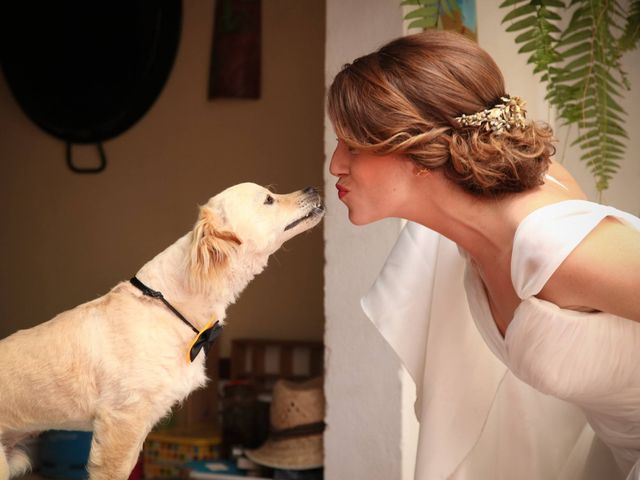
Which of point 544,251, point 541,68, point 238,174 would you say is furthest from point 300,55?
→ point 544,251

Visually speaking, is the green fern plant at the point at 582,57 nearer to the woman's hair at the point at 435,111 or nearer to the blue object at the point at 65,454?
the woman's hair at the point at 435,111

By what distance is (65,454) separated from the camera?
12.3 ft

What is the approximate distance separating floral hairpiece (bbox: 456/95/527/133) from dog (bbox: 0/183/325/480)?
49 cm

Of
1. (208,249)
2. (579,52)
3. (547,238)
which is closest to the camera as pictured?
(208,249)

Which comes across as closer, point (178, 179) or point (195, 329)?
point (195, 329)

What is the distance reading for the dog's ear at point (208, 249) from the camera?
1.43 metres

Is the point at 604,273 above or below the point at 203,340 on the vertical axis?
above

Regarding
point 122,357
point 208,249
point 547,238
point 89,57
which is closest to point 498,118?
point 547,238

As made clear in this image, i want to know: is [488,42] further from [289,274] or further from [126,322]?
[126,322]

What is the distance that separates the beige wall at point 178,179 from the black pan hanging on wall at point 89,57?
135 millimetres

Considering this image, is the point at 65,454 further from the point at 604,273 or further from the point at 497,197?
the point at 604,273

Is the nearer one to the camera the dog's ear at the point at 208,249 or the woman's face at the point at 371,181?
the dog's ear at the point at 208,249

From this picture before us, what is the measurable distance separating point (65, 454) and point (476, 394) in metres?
2.33

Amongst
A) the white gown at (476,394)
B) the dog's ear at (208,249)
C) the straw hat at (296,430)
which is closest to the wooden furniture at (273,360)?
the straw hat at (296,430)
